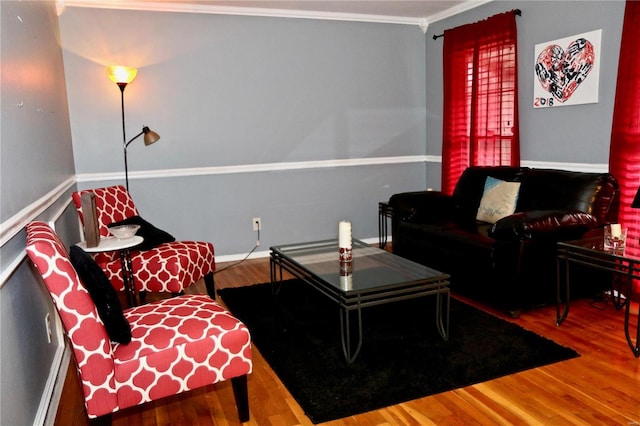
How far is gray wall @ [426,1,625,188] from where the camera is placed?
339cm

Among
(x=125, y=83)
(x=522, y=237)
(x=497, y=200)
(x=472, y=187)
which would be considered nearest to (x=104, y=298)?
(x=522, y=237)

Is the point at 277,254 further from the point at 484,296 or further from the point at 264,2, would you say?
the point at 264,2

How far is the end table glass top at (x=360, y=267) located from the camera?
271 centimetres

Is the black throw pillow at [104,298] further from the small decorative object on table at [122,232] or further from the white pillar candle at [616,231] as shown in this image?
the white pillar candle at [616,231]

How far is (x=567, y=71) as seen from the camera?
3.68 meters

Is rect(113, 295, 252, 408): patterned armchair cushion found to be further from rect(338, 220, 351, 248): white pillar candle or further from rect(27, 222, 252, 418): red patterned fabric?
rect(338, 220, 351, 248): white pillar candle

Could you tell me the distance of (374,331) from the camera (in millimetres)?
2990

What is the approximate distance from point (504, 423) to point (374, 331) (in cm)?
104

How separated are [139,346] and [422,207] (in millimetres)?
2706

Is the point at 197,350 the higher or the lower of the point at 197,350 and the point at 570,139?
the lower

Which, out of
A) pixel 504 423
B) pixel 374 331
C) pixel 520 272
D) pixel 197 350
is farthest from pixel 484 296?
pixel 197 350

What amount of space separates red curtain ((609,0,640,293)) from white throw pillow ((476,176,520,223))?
2.13ft

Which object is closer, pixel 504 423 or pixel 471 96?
pixel 504 423

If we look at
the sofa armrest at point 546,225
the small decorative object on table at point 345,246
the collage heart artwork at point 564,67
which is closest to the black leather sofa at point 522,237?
the sofa armrest at point 546,225
